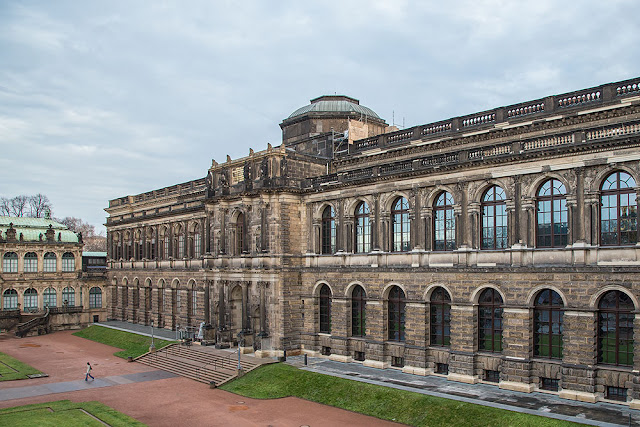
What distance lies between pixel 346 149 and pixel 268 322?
15.0m

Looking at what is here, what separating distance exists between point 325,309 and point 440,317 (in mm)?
10265

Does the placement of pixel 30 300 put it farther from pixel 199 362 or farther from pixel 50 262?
pixel 199 362

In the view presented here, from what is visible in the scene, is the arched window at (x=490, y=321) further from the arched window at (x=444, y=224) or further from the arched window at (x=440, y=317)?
the arched window at (x=444, y=224)

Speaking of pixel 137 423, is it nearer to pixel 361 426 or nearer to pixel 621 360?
pixel 361 426

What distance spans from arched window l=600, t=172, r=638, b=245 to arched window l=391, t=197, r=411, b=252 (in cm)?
1176

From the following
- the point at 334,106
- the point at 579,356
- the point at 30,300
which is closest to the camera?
the point at 579,356

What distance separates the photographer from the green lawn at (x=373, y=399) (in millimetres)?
25188

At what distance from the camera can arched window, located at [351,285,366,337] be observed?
38.6 metres

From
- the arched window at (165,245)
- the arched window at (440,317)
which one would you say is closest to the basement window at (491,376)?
the arched window at (440,317)

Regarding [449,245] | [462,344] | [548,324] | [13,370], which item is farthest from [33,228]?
[548,324]

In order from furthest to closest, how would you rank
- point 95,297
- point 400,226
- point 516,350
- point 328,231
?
point 95,297 → point 328,231 → point 400,226 → point 516,350

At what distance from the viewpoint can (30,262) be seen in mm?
68500

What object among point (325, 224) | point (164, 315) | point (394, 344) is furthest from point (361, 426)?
point (164, 315)

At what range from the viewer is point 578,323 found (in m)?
27.3
